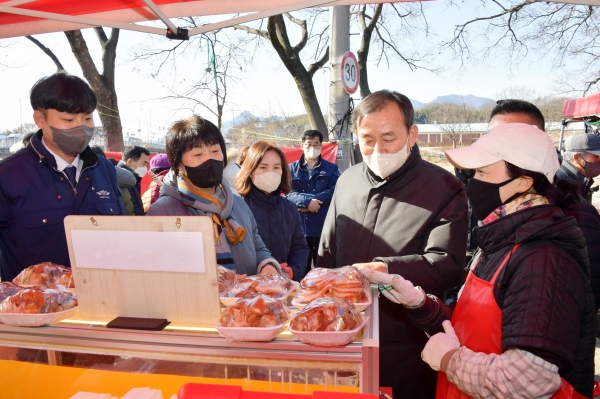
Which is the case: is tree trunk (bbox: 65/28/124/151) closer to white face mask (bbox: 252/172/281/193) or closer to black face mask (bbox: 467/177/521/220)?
white face mask (bbox: 252/172/281/193)

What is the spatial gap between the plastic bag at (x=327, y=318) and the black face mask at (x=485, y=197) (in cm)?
63

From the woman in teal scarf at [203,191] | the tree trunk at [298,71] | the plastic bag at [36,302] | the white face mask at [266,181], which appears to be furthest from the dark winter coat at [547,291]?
the tree trunk at [298,71]

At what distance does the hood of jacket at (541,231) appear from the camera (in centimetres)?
129

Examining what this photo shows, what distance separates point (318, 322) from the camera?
1200 millimetres

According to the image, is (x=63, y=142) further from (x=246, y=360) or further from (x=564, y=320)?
(x=564, y=320)

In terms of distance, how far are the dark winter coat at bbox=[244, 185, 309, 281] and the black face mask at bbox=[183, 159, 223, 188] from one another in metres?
1.11

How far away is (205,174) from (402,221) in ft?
3.17

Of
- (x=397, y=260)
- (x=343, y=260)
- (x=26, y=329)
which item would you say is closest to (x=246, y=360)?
(x=26, y=329)

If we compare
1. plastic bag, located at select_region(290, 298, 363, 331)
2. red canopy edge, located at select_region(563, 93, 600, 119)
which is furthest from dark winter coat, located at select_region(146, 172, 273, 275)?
red canopy edge, located at select_region(563, 93, 600, 119)

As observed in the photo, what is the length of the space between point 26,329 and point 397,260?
1350mm

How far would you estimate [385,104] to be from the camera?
6.84 ft

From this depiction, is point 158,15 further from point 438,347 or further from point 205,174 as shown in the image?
point 438,347

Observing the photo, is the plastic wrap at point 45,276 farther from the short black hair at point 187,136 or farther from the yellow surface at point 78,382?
the short black hair at point 187,136

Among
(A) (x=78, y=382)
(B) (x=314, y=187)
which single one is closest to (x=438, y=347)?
(A) (x=78, y=382)
